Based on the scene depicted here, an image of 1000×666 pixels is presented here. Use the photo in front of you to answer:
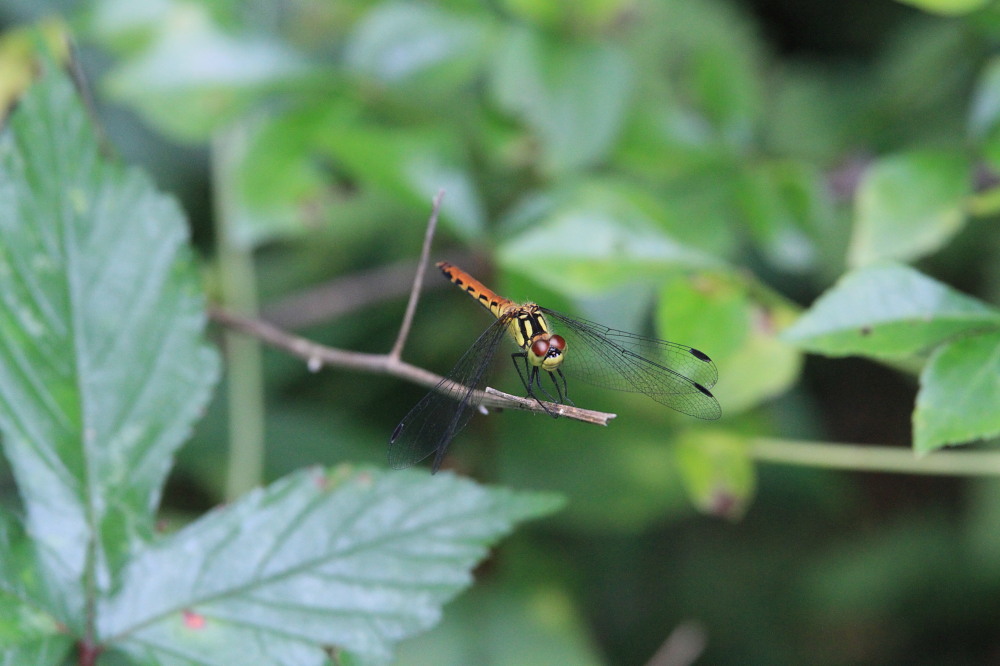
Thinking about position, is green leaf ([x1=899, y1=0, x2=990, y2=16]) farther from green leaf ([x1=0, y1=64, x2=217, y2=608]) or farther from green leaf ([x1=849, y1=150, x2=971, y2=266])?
green leaf ([x1=0, y1=64, x2=217, y2=608])

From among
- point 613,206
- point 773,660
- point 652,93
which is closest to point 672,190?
point 613,206

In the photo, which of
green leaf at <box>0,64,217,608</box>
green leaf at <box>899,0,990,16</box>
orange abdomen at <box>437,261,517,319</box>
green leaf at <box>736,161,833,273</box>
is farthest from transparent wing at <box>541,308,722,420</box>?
green leaf at <box>899,0,990,16</box>

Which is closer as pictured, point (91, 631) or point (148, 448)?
point (91, 631)

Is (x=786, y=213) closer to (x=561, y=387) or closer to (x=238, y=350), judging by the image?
(x=561, y=387)

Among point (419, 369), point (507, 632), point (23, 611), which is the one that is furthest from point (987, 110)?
point (23, 611)

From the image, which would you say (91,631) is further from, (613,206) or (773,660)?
(773,660)

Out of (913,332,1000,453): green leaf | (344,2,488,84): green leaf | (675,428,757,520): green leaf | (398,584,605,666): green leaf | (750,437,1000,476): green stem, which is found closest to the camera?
(913,332,1000,453): green leaf
